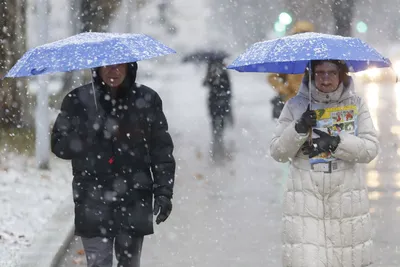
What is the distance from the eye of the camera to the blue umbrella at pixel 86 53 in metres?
5.62

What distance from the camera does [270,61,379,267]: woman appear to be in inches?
235

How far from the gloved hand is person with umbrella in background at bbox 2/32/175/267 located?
2.85 ft

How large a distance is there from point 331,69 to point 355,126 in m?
0.41

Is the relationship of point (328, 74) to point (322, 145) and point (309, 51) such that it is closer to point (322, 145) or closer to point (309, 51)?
point (309, 51)

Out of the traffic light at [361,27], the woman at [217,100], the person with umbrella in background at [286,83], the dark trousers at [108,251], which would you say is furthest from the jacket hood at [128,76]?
the traffic light at [361,27]

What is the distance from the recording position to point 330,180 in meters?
6.00

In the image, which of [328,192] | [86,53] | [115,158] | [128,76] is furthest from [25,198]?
[328,192]

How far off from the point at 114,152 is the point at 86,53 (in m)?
0.66

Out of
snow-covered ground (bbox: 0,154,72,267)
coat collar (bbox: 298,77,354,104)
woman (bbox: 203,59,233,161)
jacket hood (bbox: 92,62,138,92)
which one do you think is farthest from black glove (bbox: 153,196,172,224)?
woman (bbox: 203,59,233,161)

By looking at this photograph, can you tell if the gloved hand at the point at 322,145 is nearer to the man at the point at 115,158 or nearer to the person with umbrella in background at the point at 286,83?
the man at the point at 115,158

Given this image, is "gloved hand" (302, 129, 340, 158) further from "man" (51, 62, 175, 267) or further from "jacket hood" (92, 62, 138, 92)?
"jacket hood" (92, 62, 138, 92)

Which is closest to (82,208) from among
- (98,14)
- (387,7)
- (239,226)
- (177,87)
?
(239,226)

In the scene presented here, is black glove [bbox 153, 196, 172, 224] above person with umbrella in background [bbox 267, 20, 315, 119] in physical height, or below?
below

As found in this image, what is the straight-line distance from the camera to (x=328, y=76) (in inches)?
233
